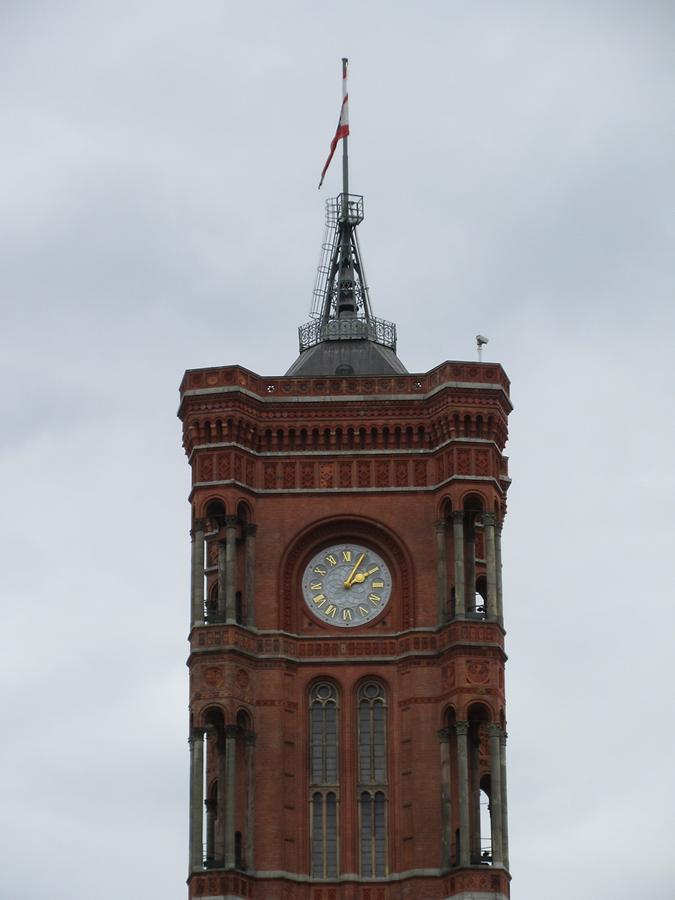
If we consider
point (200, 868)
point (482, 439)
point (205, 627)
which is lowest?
point (200, 868)

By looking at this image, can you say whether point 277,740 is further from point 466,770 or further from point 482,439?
point 482,439

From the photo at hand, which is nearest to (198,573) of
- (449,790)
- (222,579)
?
(222,579)

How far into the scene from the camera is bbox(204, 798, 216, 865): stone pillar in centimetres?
9406

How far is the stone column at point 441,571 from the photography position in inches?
3826

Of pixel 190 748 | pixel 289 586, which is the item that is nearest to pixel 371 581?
pixel 289 586

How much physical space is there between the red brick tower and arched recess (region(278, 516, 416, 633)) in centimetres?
7

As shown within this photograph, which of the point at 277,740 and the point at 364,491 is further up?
the point at 364,491

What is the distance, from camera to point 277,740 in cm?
9569

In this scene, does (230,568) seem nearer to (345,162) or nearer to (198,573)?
(198,573)

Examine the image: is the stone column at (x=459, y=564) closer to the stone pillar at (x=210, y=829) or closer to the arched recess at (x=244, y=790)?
the arched recess at (x=244, y=790)

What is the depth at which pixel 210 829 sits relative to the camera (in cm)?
9569

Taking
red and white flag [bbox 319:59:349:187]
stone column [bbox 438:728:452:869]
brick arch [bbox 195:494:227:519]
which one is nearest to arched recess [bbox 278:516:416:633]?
brick arch [bbox 195:494:227:519]

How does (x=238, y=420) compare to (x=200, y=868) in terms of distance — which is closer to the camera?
(x=200, y=868)

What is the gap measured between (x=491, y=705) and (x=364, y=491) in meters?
9.15
